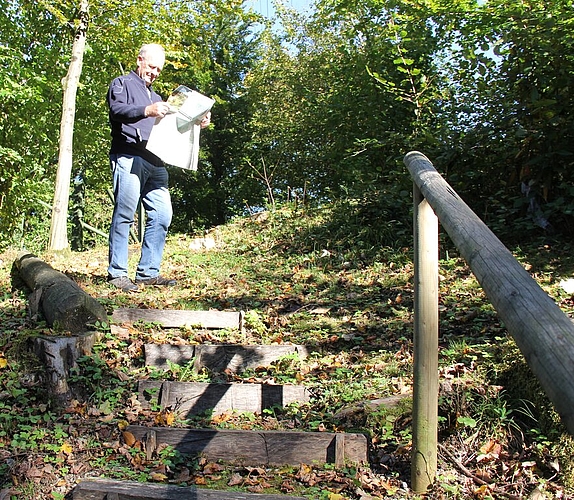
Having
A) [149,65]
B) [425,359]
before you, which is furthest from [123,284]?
[425,359]

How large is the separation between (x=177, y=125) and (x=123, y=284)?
1.51 meters

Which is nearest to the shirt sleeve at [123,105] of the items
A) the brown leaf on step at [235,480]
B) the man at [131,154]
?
the man at [131,154]

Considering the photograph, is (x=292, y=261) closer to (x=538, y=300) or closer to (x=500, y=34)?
(x=500, y=34)

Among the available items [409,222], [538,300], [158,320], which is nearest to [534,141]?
[409,222]

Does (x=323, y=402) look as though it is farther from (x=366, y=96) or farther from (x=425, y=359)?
(x=366, y=96)

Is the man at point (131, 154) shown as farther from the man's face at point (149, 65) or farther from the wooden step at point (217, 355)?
the wooden step at point (217, 355)

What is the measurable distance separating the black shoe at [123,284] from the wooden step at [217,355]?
1.45 m

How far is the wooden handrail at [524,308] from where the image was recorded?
3.65ft

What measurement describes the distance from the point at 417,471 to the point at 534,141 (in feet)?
17.1

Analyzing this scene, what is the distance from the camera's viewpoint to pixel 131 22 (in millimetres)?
12539

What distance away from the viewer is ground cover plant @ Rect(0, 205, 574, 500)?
248 cm

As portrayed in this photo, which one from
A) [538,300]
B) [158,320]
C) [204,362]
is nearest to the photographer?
[538,300]

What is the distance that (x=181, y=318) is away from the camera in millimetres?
4238

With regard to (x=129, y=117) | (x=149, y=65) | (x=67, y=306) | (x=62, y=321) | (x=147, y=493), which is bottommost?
(x=147, y=493)
